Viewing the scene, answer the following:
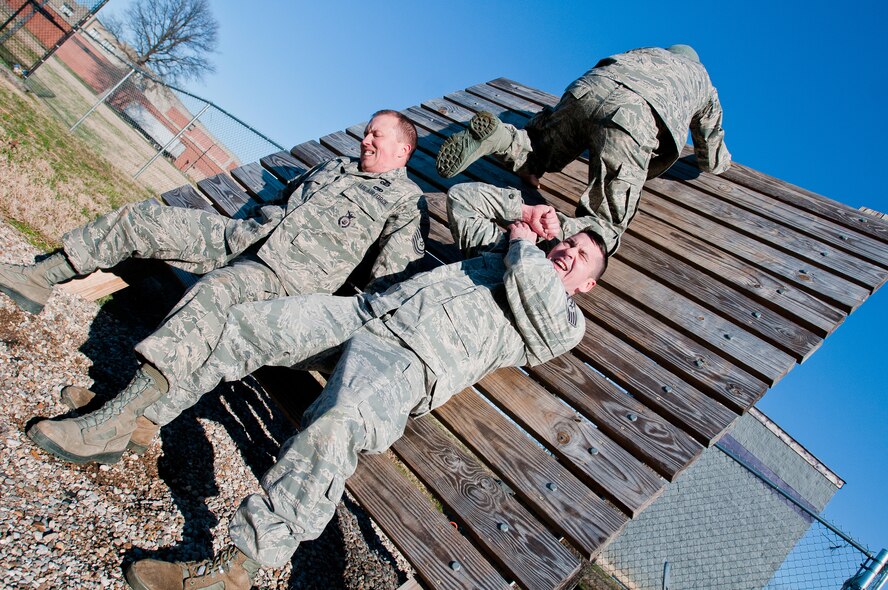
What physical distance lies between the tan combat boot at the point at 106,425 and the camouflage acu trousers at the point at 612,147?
2761 mm

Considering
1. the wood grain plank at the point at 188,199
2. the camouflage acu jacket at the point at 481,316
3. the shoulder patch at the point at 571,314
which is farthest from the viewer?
the wood grain plank at the point at 188,199

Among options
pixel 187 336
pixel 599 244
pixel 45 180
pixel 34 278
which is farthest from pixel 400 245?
pixel 45 180

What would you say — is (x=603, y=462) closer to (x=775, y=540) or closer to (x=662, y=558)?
Answer: (x=662, y=558)

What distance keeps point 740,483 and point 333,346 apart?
9.48m

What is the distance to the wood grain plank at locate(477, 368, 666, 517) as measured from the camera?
2.82 m

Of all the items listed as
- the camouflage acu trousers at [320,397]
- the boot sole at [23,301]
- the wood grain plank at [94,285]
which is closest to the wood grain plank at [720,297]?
the camouflage acu trousers at [320,397]

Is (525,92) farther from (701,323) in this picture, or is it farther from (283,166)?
(701,323)

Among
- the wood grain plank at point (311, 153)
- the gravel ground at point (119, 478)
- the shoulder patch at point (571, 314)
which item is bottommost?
the gravel ground at point (119, 478)

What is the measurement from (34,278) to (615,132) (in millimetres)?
3749

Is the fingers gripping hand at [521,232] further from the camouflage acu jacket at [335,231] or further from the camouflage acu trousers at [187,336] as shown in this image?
the camouflage acu trousers at [187,336]

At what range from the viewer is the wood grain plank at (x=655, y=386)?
123 inches

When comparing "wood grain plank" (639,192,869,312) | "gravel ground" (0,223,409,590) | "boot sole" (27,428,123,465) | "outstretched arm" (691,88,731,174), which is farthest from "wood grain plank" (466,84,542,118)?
"boot sole" (27,428,123,465)

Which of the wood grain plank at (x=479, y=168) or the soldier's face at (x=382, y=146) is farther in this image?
the wood grain plank at (x=479, y=168)

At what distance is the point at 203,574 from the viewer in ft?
7.48
